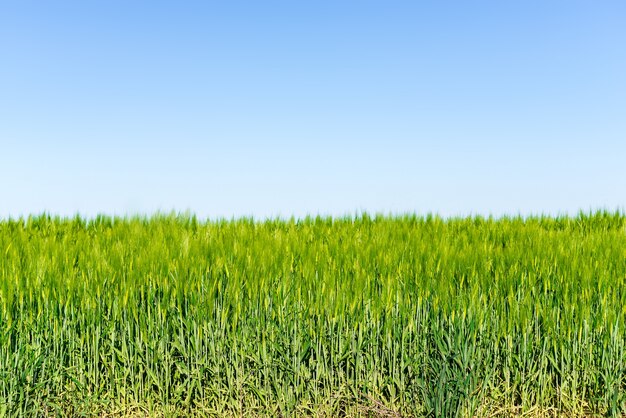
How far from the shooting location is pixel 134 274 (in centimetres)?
343

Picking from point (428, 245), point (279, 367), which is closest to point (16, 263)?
point (279, 367)

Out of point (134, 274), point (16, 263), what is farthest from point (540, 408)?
point (16, 263)

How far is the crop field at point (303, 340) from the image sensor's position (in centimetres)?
325

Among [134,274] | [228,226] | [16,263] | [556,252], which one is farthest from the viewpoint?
[228,226]

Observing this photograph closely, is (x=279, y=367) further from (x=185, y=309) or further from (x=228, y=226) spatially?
(x=228, y=226)

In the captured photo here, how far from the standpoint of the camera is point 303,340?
3.28 m

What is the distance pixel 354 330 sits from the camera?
3232mm

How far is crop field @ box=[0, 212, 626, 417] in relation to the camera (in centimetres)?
325

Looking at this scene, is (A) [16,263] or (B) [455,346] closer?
Answer: (B) [455,346]

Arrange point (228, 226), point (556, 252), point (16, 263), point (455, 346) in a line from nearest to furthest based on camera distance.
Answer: point (455, 346)
point (16, 263)
point (556, 252)
point (228, 226)

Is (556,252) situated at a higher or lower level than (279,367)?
higher

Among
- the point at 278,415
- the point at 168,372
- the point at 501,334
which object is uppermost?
the point at 501,334

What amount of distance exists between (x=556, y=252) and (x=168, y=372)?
262 cm

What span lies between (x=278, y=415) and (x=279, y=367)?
275 millimetres
